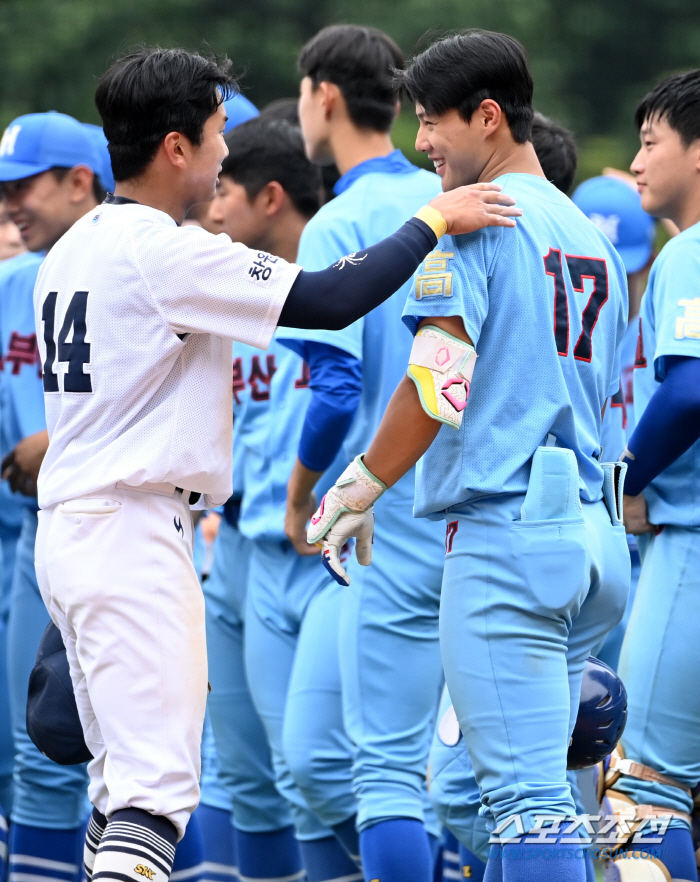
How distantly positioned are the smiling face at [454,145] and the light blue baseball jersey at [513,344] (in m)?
0.10

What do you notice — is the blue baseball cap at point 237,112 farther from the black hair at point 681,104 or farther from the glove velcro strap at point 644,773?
the glove velcro strap at point 644,773

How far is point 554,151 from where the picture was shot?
14.4ft

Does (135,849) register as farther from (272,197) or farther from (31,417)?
(272,197)

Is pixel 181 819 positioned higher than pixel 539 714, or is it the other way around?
pixel 539 714

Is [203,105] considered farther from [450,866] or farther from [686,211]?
[450,866]

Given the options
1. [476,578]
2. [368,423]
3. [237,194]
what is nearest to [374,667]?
[368,423]

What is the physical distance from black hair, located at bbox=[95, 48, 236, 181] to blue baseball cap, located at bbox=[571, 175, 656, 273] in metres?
2.89

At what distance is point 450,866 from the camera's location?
439 centimetres

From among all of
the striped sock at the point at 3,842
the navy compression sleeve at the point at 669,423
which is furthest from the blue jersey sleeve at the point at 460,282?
the striped sock at the point at 3,842

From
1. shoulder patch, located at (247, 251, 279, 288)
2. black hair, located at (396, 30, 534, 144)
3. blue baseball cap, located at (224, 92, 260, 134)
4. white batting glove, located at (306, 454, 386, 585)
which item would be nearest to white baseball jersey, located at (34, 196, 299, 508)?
shoulder patch, located at (247, 251, 279, 288)

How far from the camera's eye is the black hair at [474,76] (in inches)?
119

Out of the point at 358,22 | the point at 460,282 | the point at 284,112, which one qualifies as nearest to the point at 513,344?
the point at 460,282

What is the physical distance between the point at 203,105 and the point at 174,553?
1.06 meters

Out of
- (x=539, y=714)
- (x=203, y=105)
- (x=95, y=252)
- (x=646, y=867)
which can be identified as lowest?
(x=646, y=867)
